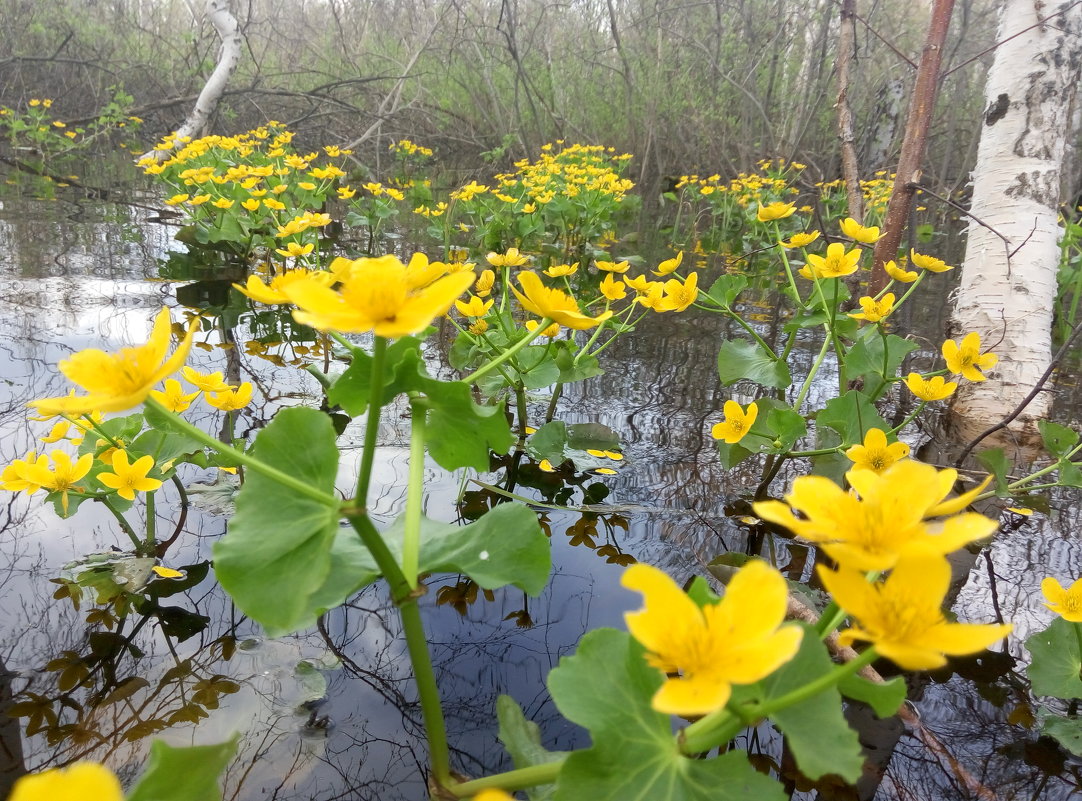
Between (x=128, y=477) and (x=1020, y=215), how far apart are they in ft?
9.10

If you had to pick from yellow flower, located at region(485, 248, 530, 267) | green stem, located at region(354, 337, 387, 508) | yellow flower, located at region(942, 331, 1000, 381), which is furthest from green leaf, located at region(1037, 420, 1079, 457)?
green stem, located at region(354, 337, 387, 508)

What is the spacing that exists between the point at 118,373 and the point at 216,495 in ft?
3.82

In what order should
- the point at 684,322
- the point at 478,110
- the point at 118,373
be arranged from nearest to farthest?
the point at 118,373 → the point at 684,322 → the point at 478,110

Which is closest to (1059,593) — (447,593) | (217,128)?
(447,593)

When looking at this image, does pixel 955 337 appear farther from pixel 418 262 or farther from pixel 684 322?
pixel 418 262

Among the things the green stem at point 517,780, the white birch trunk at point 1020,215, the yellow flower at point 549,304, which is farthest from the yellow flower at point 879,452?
the white birch trunk at point 1020,215

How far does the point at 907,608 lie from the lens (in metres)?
0.51

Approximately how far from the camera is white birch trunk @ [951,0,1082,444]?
2318 millimetres

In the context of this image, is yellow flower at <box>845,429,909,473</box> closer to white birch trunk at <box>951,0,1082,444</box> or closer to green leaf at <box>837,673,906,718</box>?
green leaf at <box>837,673,906,718</box>

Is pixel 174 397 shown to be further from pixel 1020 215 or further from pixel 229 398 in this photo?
pixel 1020 215

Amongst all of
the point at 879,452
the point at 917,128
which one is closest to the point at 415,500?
the point at 879,452

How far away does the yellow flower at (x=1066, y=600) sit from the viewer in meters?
1.05

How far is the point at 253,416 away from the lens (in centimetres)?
218

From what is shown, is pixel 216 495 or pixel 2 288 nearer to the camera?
pixel 216 495
